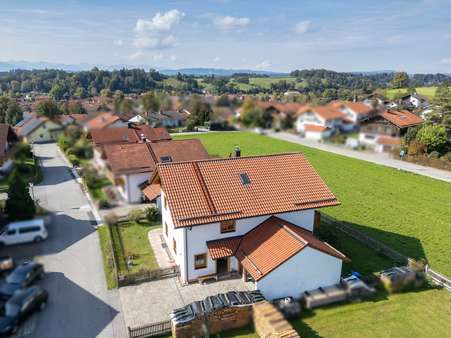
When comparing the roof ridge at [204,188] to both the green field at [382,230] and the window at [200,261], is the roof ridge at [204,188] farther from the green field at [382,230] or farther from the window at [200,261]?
the window at [200,261]

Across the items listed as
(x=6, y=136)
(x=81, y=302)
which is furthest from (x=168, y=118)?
(x=81, y=302)

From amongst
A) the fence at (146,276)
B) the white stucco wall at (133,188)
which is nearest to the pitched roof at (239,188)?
the fence at (146,276)

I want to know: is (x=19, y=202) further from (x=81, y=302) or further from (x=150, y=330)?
(x=81, y=302)

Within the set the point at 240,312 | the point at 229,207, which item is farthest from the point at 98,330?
the point at 229,207

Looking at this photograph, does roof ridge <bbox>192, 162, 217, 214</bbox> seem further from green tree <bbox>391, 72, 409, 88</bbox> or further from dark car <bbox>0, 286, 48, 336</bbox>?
dark car <bbox>0, 286, 48, 336</bbox>

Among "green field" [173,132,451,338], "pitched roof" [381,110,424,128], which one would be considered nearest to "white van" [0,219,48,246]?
"green field" [173,132,451,338]

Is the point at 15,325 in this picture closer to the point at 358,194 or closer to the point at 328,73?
the point at 328,73
